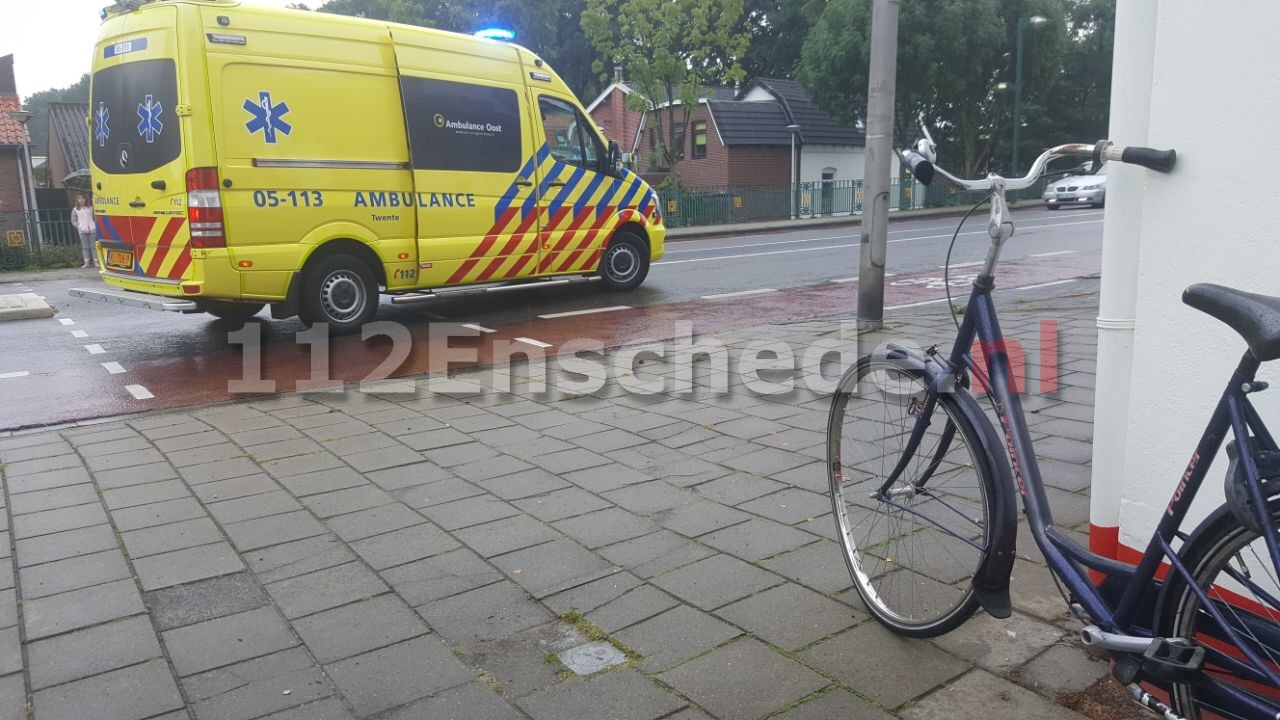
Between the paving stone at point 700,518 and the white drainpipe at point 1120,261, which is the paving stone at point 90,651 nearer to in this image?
the paving stone at point 700,518

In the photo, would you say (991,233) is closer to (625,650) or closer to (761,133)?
(625,650)

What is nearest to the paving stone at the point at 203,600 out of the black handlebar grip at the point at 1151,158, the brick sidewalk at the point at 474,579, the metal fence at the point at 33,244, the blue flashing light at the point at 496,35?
the brick sidewalk at the point at 474,579

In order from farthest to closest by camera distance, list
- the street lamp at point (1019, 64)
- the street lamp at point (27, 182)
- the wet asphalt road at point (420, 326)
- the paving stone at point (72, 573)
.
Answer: the street lamp at point (1019, 64) < the street lamp at point (27, 182) < the wet asphalt road at point (420, 326) < the paving stone at point (72, 573)

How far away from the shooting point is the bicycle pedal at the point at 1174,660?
7.00ft

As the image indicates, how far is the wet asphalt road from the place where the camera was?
7344 mm

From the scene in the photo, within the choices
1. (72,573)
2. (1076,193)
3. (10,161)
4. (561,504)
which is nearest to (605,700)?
(561,504)

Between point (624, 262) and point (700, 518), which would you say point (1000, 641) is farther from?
point (624, 262)

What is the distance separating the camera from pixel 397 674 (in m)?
2.95

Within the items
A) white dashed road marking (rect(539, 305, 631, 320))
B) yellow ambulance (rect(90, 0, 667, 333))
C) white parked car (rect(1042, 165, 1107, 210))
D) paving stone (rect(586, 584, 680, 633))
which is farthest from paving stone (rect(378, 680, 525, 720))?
white parked car (rect(1042, 165, 1107, 210))

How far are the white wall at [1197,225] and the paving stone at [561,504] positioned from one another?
2.31 m

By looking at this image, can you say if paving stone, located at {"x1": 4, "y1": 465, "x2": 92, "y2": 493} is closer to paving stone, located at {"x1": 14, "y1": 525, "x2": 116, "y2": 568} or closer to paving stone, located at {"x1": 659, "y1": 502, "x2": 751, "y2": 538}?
paving stone, located at {"x1": 14, "y1": 525, "x2": 116, "y2": 568}

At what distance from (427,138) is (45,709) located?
7718 mm

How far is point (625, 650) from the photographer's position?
10.1 ft

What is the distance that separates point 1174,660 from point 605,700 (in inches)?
59.4
